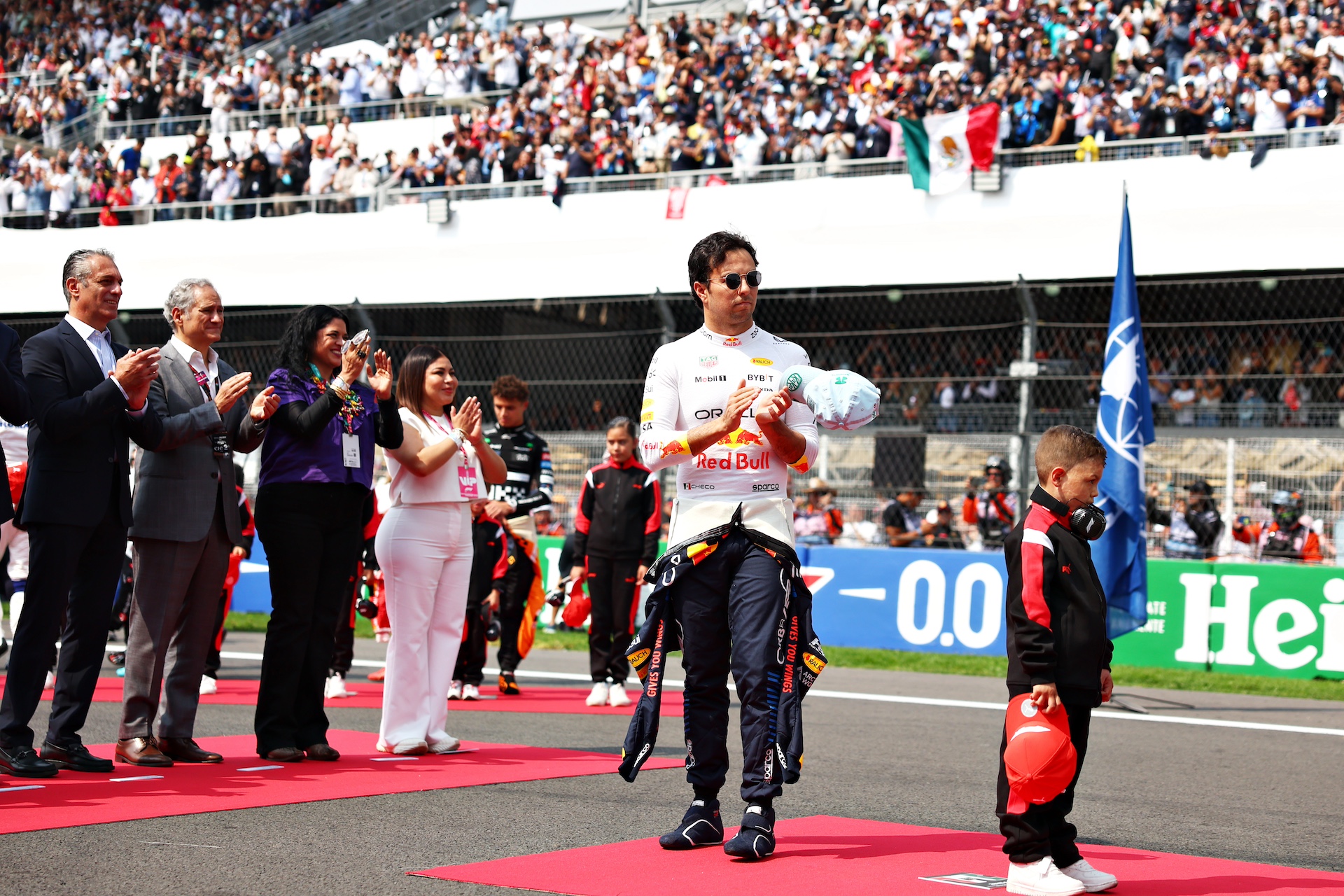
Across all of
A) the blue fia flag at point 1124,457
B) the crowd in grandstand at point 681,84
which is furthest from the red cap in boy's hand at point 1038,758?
the crowd in grandstand at point 681,84

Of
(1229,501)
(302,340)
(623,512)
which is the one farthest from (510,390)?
(1229,501)

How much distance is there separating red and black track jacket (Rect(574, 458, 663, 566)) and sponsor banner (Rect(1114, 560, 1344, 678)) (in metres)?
5.35

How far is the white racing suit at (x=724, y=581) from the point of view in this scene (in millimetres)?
4730

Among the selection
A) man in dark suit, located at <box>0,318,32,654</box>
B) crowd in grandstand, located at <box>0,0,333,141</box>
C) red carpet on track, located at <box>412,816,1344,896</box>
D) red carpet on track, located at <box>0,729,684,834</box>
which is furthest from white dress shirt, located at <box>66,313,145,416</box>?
crowd in grandstand, located at <box>0,0,333,141</box>

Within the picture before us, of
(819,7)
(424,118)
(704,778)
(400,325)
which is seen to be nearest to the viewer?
(704,778)

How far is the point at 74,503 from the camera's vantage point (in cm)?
575

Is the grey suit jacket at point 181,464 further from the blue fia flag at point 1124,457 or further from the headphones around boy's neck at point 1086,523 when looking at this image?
the blue fia flag at point 1124,457

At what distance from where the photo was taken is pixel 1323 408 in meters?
14.1

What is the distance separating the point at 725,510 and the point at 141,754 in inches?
112

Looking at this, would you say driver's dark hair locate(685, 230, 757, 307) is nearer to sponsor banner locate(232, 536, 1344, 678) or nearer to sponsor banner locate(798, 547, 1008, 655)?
sponsor banner locate(232, 536, 1344, 678)

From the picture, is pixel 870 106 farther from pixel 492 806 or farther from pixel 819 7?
pixel 492 806

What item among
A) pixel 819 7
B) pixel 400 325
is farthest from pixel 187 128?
pixel 819 7

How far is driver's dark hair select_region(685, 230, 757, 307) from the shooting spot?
4887mm

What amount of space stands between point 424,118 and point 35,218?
6426 millimetres
